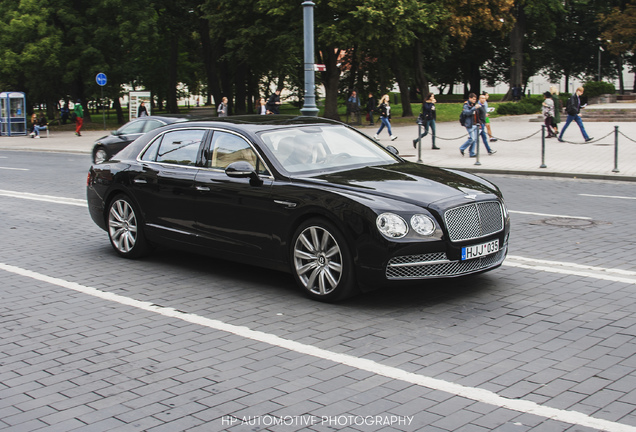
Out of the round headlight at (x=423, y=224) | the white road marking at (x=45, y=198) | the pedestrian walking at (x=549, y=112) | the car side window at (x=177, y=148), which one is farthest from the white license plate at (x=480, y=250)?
the pedestrian walking at (x=549, y=112)

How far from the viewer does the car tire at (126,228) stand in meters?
8.38

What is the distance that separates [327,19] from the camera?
1474 inches

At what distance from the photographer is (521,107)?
146 feet

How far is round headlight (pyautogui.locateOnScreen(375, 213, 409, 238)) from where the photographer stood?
6.18 metres

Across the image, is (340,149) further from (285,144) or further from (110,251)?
(110,251)

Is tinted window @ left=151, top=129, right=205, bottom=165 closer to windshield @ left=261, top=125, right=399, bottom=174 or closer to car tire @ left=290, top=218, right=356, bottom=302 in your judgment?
windshield @ left=261, top=125, right=399, bottom=174

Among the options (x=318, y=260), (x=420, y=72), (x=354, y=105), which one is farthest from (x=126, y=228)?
(x=420, y=72)

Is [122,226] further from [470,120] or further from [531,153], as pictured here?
[531,153]

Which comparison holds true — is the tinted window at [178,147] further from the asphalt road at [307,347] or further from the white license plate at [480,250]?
the white license plate at [480,250]

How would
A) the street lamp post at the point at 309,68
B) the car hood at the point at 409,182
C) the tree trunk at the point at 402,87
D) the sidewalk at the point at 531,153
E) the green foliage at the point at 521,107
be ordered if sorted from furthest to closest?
the tree trunk at the point at 402,87, the green foliage at the point at 521,107, the street lamp post at the point at 309,68, the sidewalk at the point at 531,153, the car hood at the point at 409,182

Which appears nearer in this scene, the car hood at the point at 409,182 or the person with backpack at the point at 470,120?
the car hood at the point at 409,182

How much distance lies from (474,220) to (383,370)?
219 centimetres

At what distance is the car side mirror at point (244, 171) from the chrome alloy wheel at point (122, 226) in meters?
1.79

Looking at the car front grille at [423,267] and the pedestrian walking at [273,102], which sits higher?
the pedestrian walking at [273,102]
